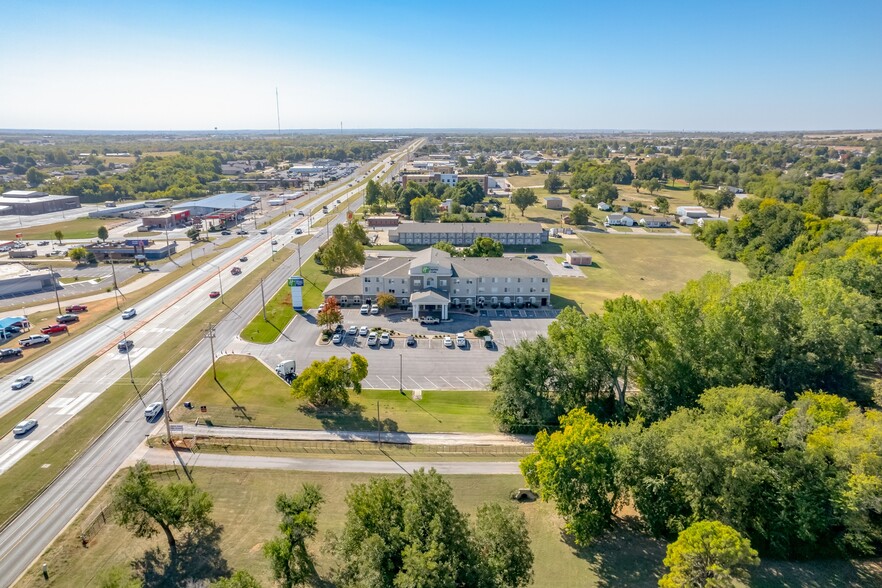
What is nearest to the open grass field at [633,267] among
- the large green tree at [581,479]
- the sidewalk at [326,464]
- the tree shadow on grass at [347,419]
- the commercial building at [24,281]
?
the tree shadow on grass at [347,419]

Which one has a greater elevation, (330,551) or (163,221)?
(163,221)

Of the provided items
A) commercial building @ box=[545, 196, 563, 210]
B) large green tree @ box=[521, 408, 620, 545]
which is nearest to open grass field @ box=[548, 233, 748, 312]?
commercial building @ box=[545, 196, 563, 210]

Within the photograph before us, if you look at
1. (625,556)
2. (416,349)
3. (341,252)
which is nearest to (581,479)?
(625,556)

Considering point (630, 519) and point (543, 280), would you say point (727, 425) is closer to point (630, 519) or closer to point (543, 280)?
point (630, 519)

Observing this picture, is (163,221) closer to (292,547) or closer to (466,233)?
(466,233)

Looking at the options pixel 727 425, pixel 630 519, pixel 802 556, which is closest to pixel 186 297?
pixel 630 519

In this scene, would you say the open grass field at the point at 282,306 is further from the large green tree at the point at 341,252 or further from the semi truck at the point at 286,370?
the semi truck at the point at 286,370
